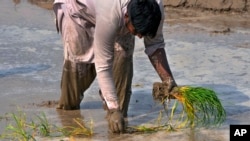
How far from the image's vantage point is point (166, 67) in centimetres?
597

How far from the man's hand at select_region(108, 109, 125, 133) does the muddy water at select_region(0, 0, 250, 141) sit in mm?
121

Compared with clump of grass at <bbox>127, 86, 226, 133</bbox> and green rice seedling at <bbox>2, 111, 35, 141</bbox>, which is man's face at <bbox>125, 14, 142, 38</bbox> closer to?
clump of grass at <bbox>127, 86, 226, 133</bbox>

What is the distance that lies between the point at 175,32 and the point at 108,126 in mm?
4173

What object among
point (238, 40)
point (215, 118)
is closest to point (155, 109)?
point (215, 118)

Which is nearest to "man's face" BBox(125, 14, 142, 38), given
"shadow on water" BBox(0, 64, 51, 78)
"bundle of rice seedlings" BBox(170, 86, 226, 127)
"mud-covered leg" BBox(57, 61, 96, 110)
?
"bundle of rice seedlings" BBox(170, 86, 226, 127)

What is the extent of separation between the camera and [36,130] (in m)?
5.90

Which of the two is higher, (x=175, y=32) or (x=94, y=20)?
(x=94, y=20)

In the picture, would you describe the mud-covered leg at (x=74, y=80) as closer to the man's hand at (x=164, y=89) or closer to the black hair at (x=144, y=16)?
the man's hand at (x=164, y=89)

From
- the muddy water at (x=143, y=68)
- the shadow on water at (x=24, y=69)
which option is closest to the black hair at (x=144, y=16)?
the muddy water at (x=143, y=68)

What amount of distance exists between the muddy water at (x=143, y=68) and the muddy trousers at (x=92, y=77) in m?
0.15

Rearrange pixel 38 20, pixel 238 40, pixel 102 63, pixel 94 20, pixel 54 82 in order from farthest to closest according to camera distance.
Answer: pixel 38 20
pixel 238 40
pixel 54 82
pixel 94 20
pixel 102 63

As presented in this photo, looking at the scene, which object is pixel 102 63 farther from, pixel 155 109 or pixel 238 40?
pixel 238 40

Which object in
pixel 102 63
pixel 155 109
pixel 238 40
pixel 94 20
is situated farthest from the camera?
pixel 238 40

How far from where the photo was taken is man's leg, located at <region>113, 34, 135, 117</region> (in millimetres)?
5863
